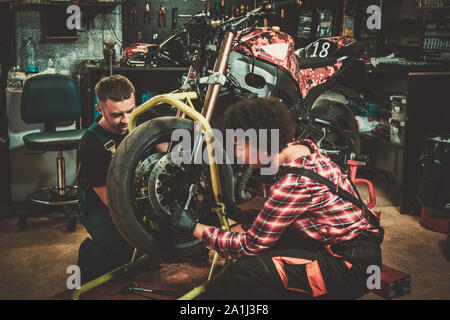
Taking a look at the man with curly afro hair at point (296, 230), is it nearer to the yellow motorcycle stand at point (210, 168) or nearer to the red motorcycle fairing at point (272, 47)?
the yellow motorcycle stand at point (210, 168)

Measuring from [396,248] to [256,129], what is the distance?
5.63ft

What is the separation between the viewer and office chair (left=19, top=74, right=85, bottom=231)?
3.39 meters

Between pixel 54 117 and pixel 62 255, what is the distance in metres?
1.13

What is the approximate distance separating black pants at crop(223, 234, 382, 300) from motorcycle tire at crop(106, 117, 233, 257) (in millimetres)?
392

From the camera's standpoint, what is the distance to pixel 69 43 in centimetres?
480

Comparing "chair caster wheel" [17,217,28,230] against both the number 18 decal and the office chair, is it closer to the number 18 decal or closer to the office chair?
the office chair

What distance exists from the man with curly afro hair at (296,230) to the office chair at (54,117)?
166cm

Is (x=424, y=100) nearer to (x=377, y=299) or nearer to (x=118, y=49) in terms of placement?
(x=377, y=299)

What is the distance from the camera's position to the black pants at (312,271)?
194cm

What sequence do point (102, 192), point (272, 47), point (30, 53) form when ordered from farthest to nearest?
1. point (30, 53)
2. point (272, 47)
3. point (102, 192)

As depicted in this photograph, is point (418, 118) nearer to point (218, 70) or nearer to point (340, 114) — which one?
point (340, 114)

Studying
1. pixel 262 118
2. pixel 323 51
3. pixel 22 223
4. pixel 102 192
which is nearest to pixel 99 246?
pixel 102 192

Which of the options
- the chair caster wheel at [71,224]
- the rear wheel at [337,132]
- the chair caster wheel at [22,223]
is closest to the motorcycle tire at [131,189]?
the rear wheel at [337,132]

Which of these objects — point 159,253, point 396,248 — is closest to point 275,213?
point 159,253
